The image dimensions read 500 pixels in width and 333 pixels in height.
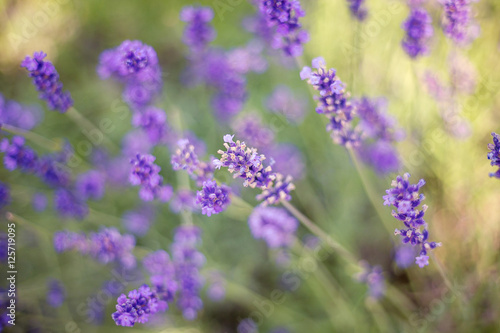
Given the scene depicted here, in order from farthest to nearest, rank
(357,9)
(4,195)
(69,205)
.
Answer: (69,205) → (4,195) → (357,9)

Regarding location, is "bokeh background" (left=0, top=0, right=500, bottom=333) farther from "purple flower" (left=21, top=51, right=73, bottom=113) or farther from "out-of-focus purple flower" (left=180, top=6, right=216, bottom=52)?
"purple flower" (left=21, top=51, right=73, bottom=113)

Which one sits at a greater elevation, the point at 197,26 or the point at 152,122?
the point at 197,26

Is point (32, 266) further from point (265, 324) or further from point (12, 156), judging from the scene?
point (265, 324)

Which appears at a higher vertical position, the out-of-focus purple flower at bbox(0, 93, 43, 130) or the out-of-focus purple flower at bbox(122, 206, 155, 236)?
the out-of-focus purple flower at bbox(0, 93, 43, 130)

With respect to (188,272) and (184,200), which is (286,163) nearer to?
(184,200)

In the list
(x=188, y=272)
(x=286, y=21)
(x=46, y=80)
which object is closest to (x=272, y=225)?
(x=188, y=272)

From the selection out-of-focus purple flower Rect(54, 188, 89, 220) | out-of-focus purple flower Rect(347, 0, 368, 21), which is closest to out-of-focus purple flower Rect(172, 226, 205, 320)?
out-of-focus purple flower Rect(54, 188, 89, 220)
